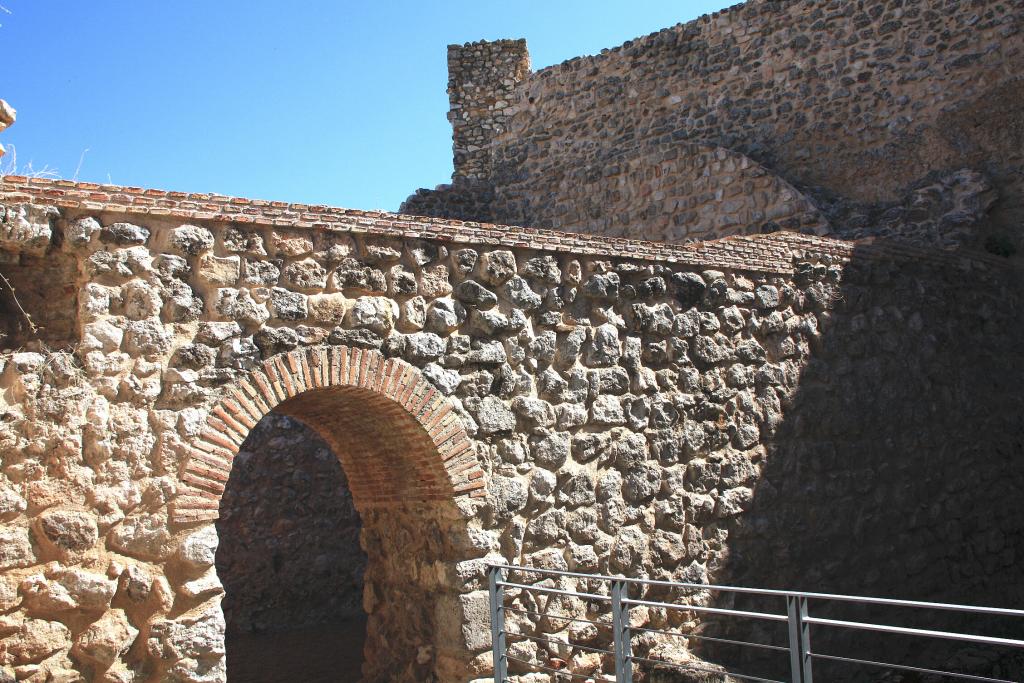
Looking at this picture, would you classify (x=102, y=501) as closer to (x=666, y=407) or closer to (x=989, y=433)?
(x=666, y=407)

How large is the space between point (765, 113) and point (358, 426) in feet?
26.9

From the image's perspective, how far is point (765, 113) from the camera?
1216 centimetres

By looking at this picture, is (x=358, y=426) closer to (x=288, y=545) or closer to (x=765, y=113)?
(x=288, y=545)

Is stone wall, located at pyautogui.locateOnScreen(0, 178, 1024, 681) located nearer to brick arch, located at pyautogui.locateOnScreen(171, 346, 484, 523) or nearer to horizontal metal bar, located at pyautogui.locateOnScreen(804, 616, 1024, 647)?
brick arch, located at pyautogui.locateOnScreen(171, 346, 484, 523)

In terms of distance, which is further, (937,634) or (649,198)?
(649,198)

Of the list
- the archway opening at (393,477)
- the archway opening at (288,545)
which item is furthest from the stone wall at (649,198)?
the archway opening at (393,477)

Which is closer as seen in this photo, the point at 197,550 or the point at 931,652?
the point at 197,550

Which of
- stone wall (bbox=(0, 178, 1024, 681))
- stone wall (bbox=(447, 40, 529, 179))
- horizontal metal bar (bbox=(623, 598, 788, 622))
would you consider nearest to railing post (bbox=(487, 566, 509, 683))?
stone wall (bbox=(0, 178, 1024, 681))

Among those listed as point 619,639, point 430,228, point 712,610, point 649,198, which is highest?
point 649,198

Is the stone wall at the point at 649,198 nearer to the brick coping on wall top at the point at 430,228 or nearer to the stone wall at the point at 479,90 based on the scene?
the brick coping on wall top at the point at 430,228

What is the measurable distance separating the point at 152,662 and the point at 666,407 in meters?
3.65

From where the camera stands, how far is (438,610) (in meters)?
5.84

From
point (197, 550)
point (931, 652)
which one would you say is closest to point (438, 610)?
point (197, 550)

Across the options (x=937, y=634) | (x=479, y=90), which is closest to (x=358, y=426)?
(x=937, y=634)
